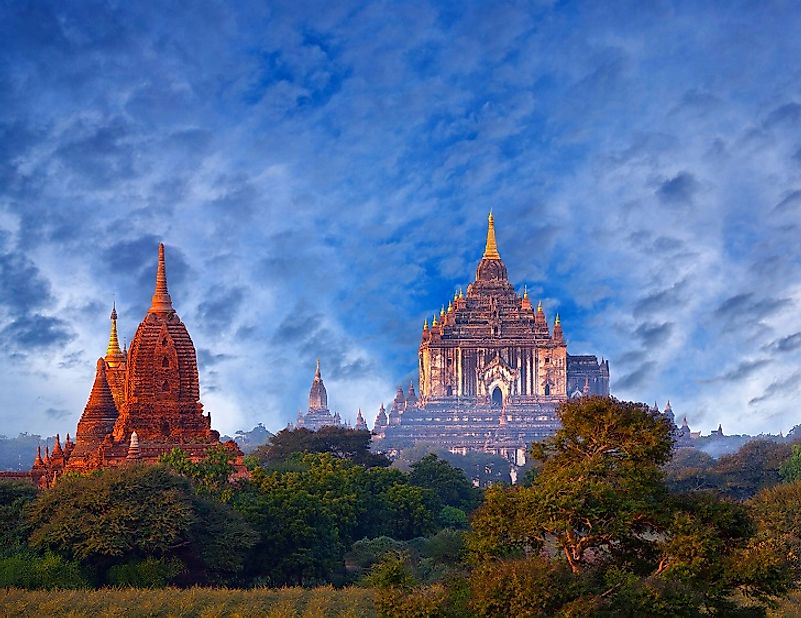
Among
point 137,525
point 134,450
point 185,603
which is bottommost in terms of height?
point 185,603

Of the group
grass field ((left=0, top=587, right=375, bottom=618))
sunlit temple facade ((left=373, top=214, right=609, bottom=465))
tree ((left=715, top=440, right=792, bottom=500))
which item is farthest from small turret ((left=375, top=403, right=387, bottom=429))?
grass field ((left=0, top=587, right=375, bottom=618))

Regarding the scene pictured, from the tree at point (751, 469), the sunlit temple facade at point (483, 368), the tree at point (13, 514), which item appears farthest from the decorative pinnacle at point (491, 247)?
the tree at point (13, 514)

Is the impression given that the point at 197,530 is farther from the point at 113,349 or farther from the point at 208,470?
the point at 113,349

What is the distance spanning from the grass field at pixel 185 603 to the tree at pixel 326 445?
5586 cm

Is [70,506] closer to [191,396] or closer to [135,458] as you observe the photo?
[135,458]

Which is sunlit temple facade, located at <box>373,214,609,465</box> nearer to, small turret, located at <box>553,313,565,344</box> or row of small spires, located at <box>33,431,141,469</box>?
small turret, located at <box>553,313,565,344</box>

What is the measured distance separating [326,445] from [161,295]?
24056 mm

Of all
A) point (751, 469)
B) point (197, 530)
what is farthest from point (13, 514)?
point (751, 469)

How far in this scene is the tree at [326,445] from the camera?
103 meters

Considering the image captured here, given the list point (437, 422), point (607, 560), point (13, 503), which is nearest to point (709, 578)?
point (607, 560)

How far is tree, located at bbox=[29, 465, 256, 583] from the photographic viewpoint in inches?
1972

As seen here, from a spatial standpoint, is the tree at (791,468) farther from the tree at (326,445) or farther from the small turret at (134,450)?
the small turret at (134,450)

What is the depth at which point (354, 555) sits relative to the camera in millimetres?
60812

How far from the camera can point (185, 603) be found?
42125 millimetres
